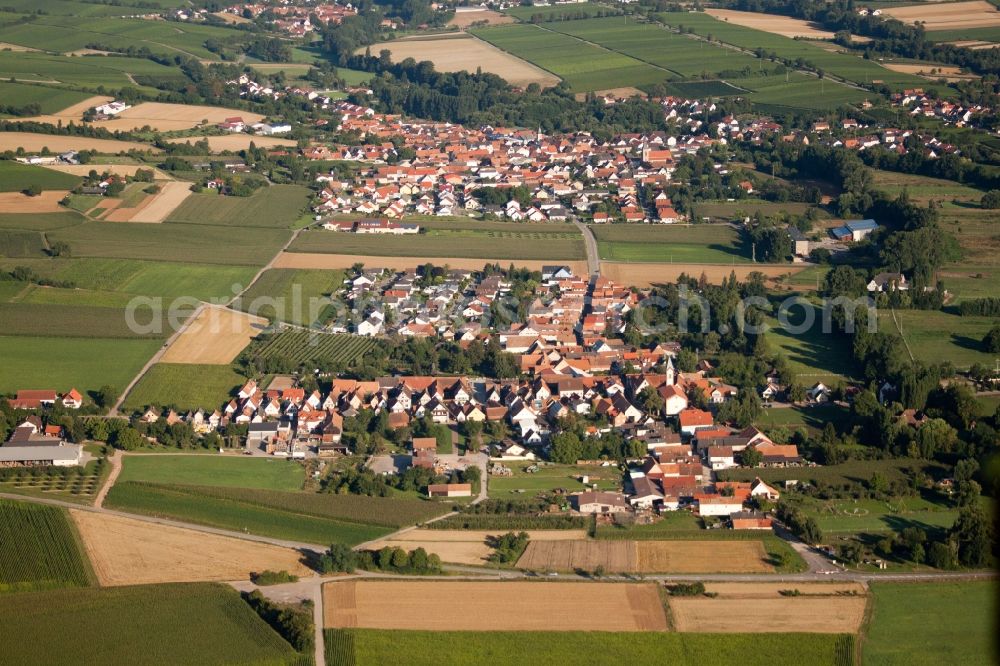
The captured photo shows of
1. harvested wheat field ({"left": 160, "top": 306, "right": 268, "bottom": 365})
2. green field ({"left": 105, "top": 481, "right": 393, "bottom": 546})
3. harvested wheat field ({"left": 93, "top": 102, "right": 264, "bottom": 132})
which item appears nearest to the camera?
green field ({"left": 105, "top": 481, "right": 393, "bottom": 546})

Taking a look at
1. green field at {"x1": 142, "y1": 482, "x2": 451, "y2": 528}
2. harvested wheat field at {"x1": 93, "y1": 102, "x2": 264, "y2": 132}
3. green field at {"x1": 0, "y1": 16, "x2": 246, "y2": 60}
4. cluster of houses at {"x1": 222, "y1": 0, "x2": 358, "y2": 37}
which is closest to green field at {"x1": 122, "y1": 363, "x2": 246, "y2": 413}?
green field at {"x1": 142, "y1": 482, "x2": 451, "y2": 528}

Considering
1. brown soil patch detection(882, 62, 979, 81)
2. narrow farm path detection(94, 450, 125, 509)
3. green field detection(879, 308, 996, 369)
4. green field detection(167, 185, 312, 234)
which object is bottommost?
narrow farm path detection(94, 450, 125, 509)

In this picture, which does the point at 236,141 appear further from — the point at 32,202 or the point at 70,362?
the point at 70,362

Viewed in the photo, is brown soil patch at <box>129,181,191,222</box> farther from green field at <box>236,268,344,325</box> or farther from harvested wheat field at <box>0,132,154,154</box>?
green field at <box>236,268,344,325</box>

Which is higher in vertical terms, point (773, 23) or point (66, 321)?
point (773, 23)

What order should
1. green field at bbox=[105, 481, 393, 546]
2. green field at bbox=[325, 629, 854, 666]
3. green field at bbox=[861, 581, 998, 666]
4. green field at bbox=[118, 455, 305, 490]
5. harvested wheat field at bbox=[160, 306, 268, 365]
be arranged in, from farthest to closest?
harvested wheat field at bbox=[160, 306, 268, 365]
green field at bbox=[118, 455, 305, 490]
green field at bbox=[105, 481, 393, 546]
green field at bbox=[325, 629, 854, 666]
green field at bbox=[861, 581, 998, 666]

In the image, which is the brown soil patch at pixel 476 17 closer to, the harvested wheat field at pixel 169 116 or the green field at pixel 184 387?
the harvested wheat field at pixel 169 116

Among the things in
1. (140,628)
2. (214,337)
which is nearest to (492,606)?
(140,628)
